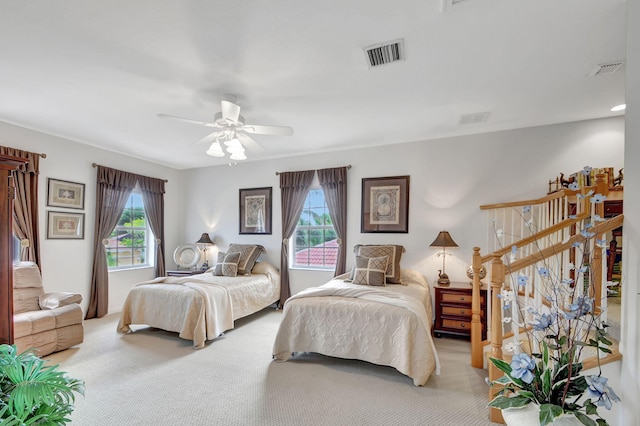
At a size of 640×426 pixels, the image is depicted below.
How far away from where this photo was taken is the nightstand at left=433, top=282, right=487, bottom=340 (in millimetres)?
3438

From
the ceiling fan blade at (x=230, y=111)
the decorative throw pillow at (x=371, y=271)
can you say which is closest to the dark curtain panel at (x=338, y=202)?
the decorative throw pillow at (x=371, y=271)

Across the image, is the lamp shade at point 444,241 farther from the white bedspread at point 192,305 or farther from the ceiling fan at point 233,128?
the white bedspread at point 192,305

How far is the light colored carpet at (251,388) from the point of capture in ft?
6.88

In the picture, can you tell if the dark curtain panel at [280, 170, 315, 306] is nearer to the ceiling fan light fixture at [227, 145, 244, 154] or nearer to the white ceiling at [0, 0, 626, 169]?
the white ceiling at [0, 0, 626, 169]

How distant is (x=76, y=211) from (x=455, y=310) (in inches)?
209

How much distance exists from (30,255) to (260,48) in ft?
12.8

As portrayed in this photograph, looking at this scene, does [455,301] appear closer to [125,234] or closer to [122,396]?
[122,396]

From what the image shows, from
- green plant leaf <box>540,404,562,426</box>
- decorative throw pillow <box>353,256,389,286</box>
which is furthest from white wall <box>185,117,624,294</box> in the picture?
green plant leaf <box>540,404,562,426</box>

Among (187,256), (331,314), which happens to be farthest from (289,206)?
(331,314)

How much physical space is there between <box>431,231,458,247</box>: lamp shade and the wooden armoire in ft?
12.4

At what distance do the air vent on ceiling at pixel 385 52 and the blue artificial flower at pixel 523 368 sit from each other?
6.43 ft

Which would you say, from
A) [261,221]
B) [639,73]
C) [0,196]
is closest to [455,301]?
[639,73]

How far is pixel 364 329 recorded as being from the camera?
2.72m

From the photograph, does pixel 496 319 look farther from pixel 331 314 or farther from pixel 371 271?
pixel 371 271
